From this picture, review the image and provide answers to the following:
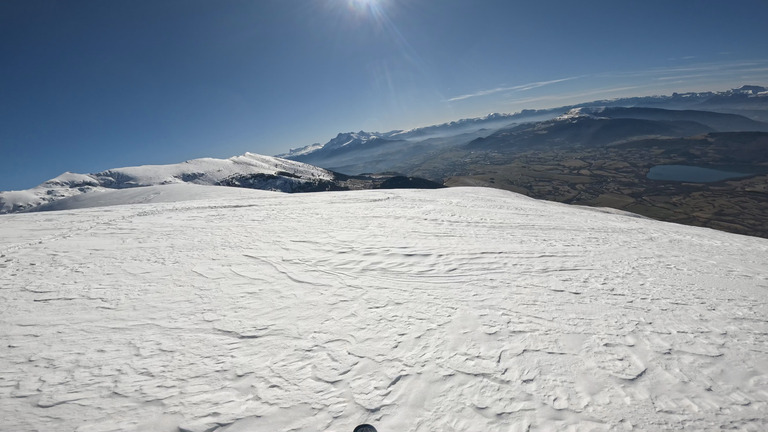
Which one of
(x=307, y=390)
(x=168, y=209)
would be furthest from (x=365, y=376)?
(x=168, y=209)

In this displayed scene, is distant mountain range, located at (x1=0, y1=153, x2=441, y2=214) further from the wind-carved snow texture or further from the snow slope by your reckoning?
the wind-carved snow texture

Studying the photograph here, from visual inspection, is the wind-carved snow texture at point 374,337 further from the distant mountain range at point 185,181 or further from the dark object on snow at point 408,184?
the dark object on snow at point 408,184

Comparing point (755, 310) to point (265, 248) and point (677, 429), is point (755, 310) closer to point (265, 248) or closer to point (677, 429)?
point (677, 429)

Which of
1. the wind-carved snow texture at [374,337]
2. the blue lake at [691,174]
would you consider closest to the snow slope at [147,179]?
the wind-carved snow texture at [374,337]

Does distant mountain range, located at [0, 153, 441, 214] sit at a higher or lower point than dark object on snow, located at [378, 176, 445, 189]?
higher

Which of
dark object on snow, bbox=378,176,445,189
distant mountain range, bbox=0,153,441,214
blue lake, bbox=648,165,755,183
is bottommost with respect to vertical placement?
blue lake, bbox=648,165,755,183

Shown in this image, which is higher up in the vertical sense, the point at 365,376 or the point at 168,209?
the point at 168,209

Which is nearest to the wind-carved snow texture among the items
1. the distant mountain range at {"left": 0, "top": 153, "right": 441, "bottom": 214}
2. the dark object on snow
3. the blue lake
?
the distant mountain range at {"left": 0, "top": 153, "right": 441, "bottom": 214}
